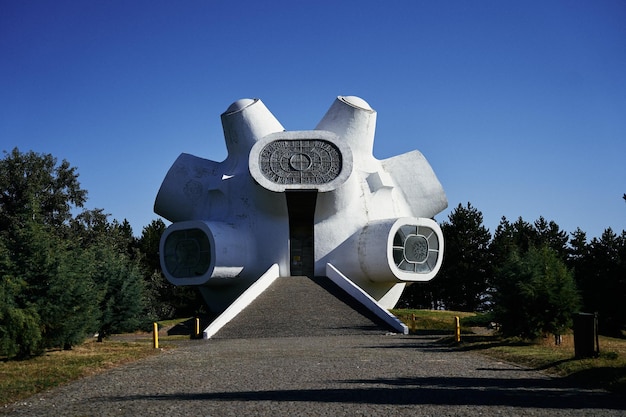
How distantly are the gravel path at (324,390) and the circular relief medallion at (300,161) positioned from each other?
1812cm

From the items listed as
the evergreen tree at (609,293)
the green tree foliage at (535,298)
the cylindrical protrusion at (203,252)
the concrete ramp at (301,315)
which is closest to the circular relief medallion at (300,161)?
the cylindrical protrusion at (203,252)

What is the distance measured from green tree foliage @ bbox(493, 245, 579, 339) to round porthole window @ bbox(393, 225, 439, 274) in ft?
51.2

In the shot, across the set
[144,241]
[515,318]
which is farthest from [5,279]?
[144,241]

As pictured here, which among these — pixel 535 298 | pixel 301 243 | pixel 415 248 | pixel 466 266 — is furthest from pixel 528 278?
pixel 466 266

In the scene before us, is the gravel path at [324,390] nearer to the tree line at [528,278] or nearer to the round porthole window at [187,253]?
the tree line at [528,278]

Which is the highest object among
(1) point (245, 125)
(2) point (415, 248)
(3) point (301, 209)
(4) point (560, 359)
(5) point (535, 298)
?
(1) point (245, 125)

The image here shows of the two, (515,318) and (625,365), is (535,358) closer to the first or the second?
(625,365)

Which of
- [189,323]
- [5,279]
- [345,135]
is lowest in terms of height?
[189,323]

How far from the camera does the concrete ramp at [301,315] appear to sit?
74.3 feet

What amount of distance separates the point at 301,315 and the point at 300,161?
977 centimetres

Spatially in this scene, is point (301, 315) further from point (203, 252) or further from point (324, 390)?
point (324, 390)

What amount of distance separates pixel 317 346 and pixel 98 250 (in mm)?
8961

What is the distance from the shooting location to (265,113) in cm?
3550

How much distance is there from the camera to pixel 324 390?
9.20 metres
